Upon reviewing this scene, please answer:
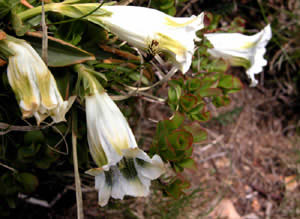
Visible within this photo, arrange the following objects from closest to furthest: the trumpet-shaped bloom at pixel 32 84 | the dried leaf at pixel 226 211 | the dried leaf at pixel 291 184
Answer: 1. the trumpet-shaped bloom at pixel 32 84
2. the dried leaf at pixel 226 211
3. the dried leaf at pixel 291 184

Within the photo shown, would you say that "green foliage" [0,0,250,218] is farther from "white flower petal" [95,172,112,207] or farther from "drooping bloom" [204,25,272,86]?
"white flower petal" [95,172,112,207]

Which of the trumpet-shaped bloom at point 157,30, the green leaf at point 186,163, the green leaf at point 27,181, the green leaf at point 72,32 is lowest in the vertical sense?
the green leaf at point 27,181

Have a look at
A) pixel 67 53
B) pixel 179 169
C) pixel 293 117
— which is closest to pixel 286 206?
pixel 293 117

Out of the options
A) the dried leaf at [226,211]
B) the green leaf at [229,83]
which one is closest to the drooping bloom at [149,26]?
the green leaf at [229,83]

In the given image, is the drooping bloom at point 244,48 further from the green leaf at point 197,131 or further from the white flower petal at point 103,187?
the white flower petal at point 103,187

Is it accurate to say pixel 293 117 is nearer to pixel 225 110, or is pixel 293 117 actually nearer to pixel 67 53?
pixel 225 110

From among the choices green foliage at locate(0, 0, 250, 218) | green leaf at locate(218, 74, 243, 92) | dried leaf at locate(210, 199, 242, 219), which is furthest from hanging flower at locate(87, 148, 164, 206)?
dried leaf at locate(210, 199, 242, 219)

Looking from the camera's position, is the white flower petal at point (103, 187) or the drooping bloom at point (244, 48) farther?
the drooping bloom at point (244, 48)
